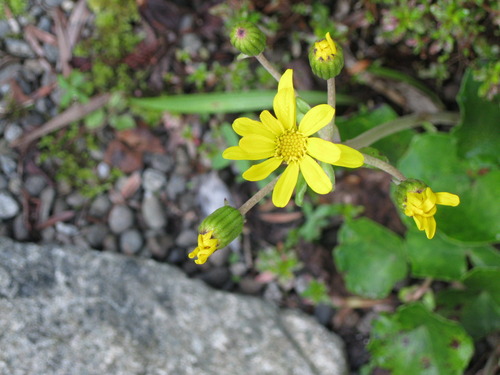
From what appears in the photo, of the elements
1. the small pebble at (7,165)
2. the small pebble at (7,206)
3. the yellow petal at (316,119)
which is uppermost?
the yellow petal at (316,119)

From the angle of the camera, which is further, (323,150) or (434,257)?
(434,257)

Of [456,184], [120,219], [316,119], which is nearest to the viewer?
[316,119]

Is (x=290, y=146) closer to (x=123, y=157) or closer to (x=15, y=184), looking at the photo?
(x=123, y=157)

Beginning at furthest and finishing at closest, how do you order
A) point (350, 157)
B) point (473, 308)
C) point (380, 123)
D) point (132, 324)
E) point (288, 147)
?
point (473, 308) < point (380, 123) < point (132, 324) < point (288, 147) < point (350, 157)

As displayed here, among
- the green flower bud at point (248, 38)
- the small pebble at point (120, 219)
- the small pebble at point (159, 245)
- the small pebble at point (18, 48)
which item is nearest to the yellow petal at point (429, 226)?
the green flower bud at point (248, 38)

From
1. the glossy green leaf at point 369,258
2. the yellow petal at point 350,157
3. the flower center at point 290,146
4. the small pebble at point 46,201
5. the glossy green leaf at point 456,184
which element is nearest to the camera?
the yellow petal at point 350,157

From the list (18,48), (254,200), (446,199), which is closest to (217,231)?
(254,200)

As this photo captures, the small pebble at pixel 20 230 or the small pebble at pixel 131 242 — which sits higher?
the small pebble at pixel 20 230

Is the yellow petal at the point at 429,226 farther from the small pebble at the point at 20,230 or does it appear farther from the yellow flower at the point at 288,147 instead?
the small pebble at the point at 20,230
